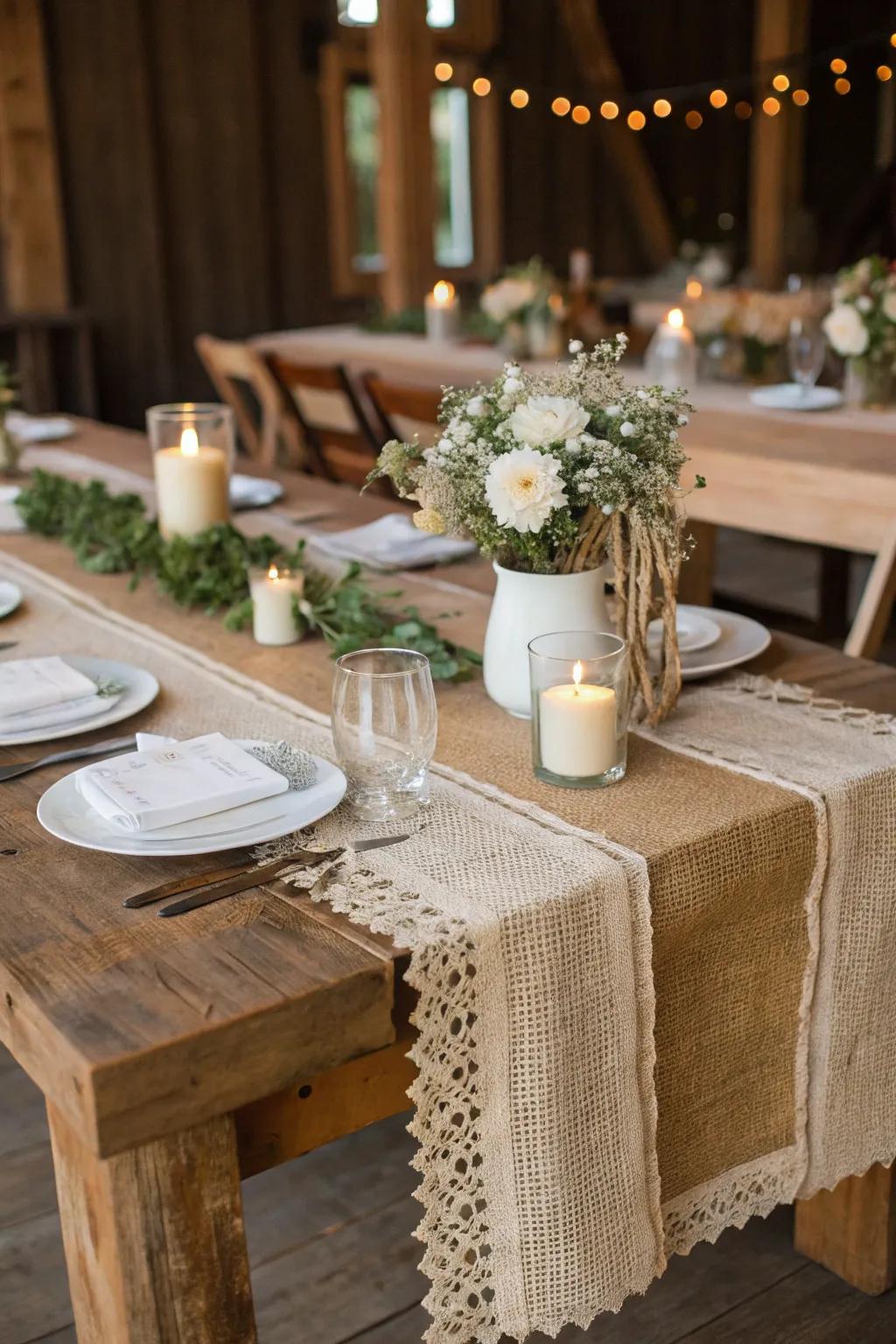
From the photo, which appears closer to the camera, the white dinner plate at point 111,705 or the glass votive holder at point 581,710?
the glass votive holder at point 581,710

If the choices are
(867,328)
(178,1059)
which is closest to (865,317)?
(867,328)

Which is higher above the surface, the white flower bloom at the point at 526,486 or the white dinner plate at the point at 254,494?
the white flower bloom at the point at 526,486

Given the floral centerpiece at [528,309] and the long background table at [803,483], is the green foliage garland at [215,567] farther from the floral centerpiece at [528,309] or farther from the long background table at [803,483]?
the floral centerpiece at [528,309]

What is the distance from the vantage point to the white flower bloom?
1178 mm

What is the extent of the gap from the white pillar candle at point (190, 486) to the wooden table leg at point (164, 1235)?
1128 millimetres

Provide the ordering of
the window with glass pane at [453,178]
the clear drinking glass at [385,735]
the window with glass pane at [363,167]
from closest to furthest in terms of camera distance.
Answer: the clear drinking glass at [385,735], the window with glass pane at [363,167], the window with glass pane at [453,178]

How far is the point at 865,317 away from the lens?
2801mm

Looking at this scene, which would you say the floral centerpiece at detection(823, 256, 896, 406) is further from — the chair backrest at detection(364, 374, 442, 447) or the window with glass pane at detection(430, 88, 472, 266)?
the window with glass pane at detection(430, 88, 472, 266)

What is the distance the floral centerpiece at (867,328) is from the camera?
2770 millimetres

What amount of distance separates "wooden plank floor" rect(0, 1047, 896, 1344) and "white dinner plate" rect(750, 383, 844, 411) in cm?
174

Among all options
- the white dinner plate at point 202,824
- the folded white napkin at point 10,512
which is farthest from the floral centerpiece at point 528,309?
the white dinner plate at point 202,824

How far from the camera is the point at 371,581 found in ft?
6.16

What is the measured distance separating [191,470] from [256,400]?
1864 mm

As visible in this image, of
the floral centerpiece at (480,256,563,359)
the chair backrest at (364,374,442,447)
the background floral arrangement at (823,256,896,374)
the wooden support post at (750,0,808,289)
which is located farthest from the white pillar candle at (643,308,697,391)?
the wooden support post at (750,0,808,289)
